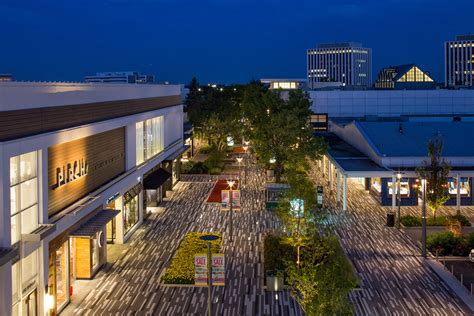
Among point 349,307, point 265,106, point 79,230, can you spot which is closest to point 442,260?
point 349,307

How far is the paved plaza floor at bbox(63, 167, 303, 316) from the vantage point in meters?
20.4

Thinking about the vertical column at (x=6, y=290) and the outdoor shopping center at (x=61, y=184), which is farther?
the outdoor shopping center at (x=61, y=184)

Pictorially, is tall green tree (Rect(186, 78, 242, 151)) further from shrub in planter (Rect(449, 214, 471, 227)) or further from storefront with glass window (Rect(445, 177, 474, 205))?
shrub in planter (Rect(449, 214, 471, 227))

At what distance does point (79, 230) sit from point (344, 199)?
831 inches

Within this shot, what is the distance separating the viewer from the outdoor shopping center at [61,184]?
16.1 m

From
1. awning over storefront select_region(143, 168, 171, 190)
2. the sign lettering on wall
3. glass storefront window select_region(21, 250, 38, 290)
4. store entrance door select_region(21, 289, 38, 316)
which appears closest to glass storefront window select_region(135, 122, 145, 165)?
awning over storefront select_region(143, 168, 171, 190)

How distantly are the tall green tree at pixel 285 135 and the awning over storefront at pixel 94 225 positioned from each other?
24547 mm

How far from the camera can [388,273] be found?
2428 centimetres

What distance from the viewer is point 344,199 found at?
38.3 meters

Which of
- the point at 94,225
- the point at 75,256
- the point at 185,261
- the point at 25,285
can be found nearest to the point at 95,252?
the point at 75,256

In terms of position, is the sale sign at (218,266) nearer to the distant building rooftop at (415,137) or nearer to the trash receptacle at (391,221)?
the trash receptacle at (391,221)

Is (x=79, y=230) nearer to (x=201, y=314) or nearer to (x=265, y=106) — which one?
(x=201, y=314)

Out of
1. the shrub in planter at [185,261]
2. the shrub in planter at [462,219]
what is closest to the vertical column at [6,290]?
the shrub in planter at [185,261]

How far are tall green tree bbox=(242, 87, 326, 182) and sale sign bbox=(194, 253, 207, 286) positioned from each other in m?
26.2
